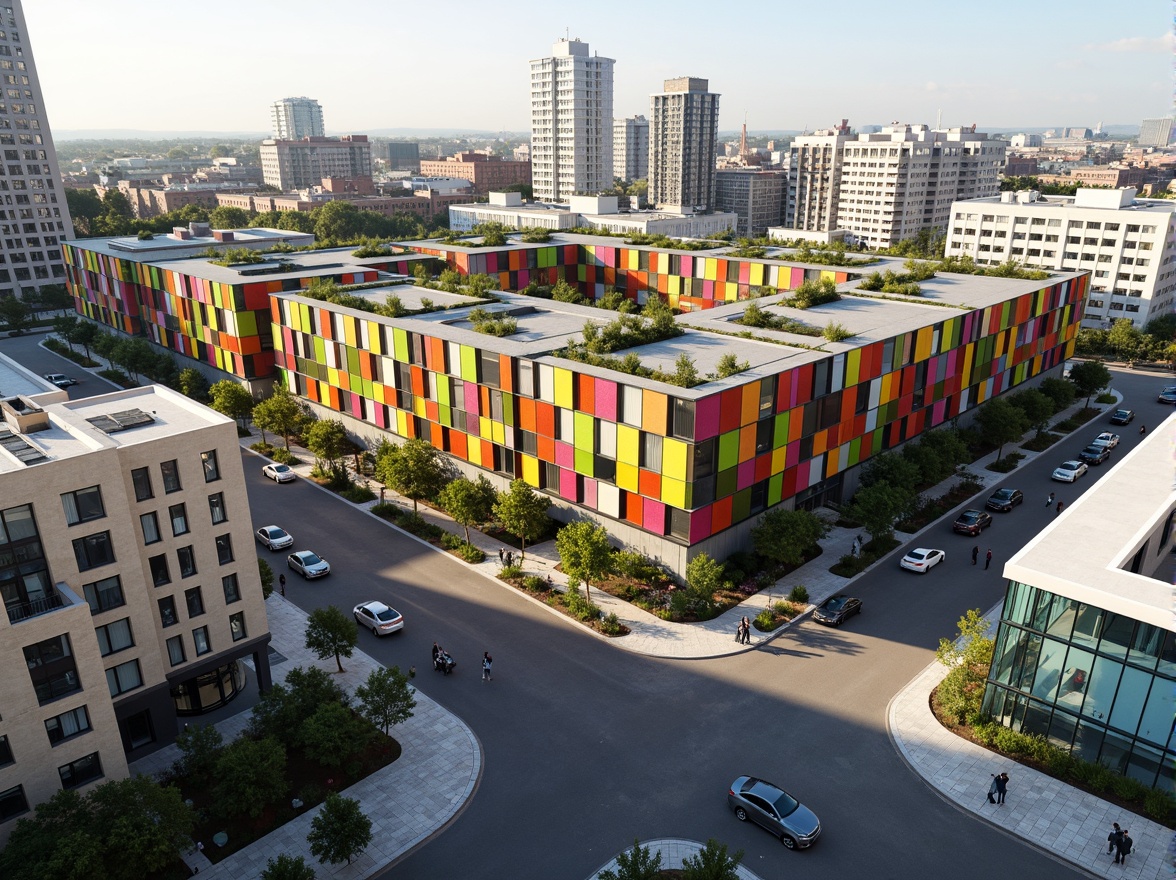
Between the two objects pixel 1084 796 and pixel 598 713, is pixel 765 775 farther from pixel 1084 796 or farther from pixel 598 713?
pixel 1084 796

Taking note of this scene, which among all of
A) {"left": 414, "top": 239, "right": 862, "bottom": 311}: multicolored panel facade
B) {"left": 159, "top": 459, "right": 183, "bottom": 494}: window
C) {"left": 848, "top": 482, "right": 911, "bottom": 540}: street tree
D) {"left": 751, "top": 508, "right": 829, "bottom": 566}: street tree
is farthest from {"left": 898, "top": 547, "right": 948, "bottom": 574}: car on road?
{"left": 159, "top": 459, "right": 183, "bottom": 494}: window

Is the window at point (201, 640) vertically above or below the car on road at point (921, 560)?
above

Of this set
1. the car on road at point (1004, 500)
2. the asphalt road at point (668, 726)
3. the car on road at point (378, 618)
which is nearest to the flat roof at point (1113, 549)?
the asphalt road at point (668, 726)

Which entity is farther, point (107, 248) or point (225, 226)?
point (225, 226)

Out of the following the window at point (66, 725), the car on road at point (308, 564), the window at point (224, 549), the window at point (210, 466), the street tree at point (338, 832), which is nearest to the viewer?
the street tree at point (338, 832)

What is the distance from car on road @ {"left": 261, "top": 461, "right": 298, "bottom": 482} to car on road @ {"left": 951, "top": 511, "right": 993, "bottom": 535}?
50753mm

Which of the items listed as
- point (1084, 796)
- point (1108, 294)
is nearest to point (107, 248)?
point (1084, 796)

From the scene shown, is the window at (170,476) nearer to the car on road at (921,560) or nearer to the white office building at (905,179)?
the car on road at (921,560)

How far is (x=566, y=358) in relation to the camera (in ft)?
164

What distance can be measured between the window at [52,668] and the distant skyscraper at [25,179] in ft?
426

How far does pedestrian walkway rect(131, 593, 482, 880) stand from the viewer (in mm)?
27500

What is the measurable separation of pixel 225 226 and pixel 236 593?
172 meters

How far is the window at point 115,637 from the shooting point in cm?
3034

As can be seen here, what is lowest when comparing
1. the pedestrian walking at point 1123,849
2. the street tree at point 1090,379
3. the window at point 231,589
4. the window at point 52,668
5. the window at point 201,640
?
the pedestrian walking at point 1123,849
